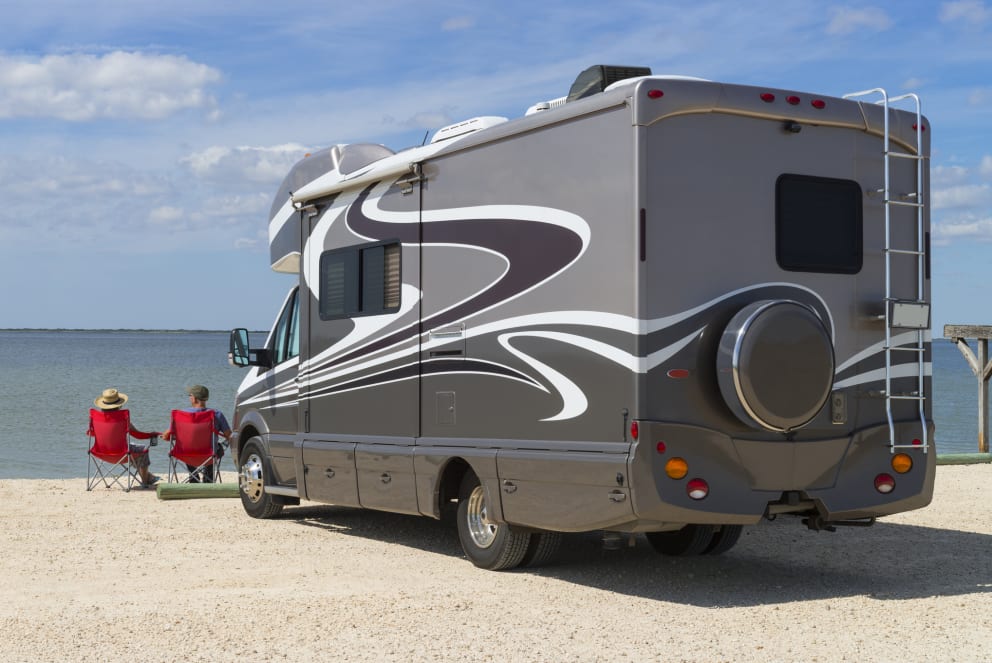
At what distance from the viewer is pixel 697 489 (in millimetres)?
6898

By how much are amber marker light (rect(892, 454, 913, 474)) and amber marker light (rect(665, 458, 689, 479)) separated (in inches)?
61.6

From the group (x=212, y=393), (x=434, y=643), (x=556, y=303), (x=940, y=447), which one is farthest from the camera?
(x=212, y=393)

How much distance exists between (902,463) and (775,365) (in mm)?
1345

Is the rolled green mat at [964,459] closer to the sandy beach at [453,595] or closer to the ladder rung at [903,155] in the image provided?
the sandy beach at [453,595]

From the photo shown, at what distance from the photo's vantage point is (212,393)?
44.3 metres

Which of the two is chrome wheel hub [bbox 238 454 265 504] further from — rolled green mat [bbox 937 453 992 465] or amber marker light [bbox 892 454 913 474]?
rolled green mat [bbox 937 453 992 465]

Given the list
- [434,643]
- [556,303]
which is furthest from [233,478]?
[434,643]

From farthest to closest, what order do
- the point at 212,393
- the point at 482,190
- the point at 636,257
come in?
the point at 212,393
the point at 482,190
the point at 636,257

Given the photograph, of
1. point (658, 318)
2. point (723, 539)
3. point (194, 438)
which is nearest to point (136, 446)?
point (194, 438)

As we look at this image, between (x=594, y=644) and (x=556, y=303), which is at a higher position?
(x=556, y=303)

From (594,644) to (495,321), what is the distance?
8.30 feet

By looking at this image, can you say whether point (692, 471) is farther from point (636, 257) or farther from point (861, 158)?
point (861, 158)

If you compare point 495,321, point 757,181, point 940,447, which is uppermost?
point 757,181

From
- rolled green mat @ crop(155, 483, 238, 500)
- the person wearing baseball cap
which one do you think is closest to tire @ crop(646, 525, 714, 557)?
rolled green mat @ crop(155, 483, 238, 500)
